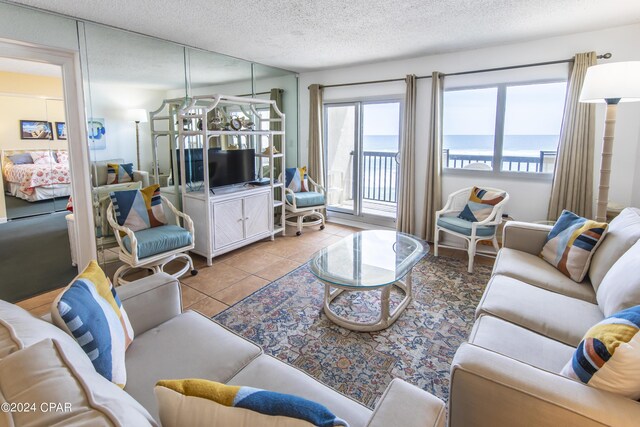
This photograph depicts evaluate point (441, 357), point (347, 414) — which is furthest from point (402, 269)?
point (347, 414)

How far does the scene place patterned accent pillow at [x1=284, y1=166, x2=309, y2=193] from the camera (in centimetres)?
516

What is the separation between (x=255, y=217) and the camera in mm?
4285

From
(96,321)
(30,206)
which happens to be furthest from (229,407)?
(30,206)

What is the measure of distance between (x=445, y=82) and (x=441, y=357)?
337 cm

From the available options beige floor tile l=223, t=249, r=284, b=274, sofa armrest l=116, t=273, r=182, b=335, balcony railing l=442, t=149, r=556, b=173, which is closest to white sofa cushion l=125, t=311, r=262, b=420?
sofa armrest l=116, t=273, r=182, b=335

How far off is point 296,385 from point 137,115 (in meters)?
3.37

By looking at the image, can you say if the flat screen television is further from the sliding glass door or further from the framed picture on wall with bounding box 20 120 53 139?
the framed picture on wall with bounding box 20 120 53 139

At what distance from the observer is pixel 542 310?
181 centimetres

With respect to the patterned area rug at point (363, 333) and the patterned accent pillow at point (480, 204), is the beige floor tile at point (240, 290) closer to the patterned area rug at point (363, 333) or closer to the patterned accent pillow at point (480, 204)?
the patterned area rug at point (363, 333)

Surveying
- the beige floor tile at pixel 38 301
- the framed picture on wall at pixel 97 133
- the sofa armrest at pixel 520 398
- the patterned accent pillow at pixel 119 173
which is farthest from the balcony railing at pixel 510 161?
the beige floor tile at pixel 38 301

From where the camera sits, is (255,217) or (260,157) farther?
(260,157)

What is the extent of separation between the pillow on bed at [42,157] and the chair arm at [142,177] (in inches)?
136

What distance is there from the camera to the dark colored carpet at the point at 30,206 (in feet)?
17.7

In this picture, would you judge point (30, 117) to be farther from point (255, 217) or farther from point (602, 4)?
point (602, 4)
